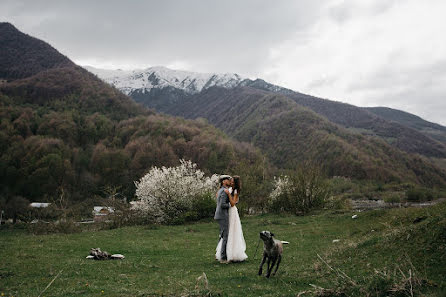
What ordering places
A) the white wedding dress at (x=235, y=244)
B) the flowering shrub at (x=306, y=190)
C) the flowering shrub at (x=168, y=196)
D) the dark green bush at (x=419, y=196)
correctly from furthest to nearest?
the dark green bush at (x=419, y=196) → the flowering shrub at (x=168, y=196) → the flowering shrub at (x=306, y=190) → the white wedding dress at (x=235, y=244)

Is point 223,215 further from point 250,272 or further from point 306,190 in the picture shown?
point 306,190

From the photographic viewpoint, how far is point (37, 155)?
82500 mm

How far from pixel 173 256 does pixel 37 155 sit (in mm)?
83005

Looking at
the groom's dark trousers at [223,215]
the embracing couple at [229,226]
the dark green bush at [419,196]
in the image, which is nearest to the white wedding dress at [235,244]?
the embracing couple at [229,226]

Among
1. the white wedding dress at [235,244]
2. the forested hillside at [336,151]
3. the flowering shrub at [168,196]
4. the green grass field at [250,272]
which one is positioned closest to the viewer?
the green grass field at [250,272]

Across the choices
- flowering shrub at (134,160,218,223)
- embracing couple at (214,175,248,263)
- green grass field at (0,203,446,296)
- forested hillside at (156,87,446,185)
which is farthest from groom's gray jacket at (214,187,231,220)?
forested hillside at (156,87,446,185)

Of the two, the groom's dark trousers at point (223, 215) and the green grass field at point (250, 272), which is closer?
the green grass field at point (250, 272)

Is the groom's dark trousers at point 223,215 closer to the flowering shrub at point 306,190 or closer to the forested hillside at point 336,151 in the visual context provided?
the flowering shrub at point 306,190

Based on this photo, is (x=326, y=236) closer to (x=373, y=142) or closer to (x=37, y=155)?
(x=37, y=155)

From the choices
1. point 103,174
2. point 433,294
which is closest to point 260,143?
point 103,174

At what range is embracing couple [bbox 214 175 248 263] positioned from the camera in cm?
1134

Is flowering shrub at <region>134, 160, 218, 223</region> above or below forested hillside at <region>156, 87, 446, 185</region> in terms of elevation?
below

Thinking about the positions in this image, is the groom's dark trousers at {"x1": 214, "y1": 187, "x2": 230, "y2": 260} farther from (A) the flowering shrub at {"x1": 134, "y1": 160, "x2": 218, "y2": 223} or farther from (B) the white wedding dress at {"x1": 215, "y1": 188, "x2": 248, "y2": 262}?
(A) the flowering shrub at {"x1": 134, "y1": 160, "x2": 218, "y2": 223}

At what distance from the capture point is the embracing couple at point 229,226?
447 inches
